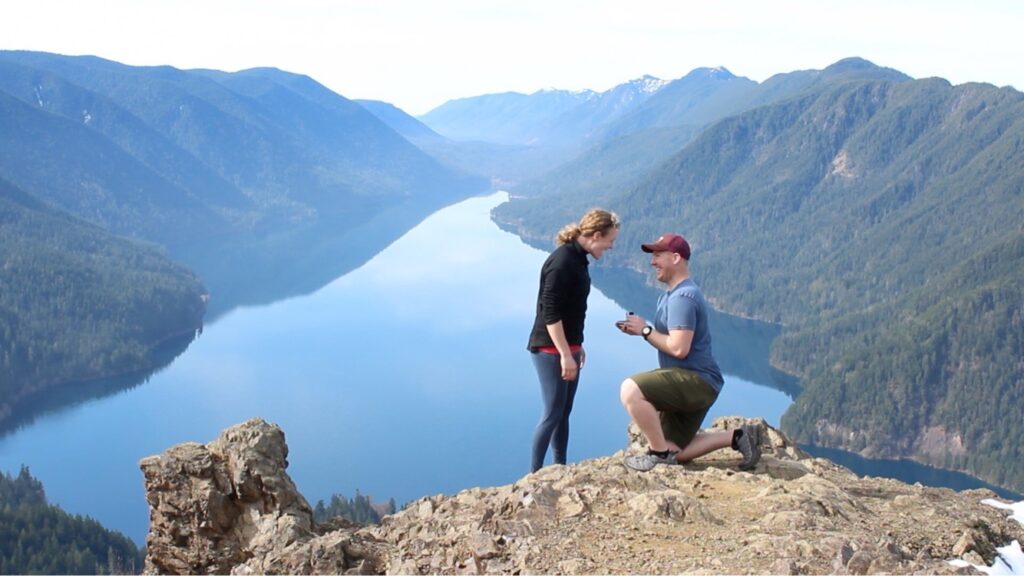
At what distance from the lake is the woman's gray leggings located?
55.6 m

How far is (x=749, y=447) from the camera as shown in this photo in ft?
33.1

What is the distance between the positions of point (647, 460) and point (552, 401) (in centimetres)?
122

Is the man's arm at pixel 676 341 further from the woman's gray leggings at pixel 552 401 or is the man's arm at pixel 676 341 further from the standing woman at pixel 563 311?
the woman's gray leggings at pixel 552 401

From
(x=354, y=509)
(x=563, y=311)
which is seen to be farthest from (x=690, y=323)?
(x=354, y=509)

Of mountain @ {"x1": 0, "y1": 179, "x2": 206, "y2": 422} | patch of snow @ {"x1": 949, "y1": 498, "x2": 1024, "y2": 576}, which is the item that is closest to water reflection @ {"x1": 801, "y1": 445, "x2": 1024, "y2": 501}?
patch of snow @ {"x1": 949, "y1": 498, "x2": 1024, "y2": 576}

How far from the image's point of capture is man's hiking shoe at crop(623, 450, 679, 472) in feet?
31.5

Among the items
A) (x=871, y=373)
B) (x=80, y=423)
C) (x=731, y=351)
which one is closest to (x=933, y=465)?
(x=871, y=373)

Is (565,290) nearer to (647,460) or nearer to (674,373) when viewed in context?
(674,373)

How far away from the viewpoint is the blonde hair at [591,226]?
9.47 meters

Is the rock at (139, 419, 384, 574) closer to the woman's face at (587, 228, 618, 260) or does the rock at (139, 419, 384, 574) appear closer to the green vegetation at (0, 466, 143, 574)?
the woman's face at (587, 228, 618, 260)

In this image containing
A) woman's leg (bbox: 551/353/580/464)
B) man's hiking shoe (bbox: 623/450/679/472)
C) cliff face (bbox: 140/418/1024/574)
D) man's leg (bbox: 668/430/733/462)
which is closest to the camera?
cliff face (bbox: 140/418/1024/574)

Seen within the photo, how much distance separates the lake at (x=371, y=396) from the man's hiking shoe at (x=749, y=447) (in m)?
56.0

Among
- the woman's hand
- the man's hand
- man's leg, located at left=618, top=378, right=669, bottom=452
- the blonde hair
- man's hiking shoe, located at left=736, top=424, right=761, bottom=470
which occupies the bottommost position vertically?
man's hiking shoe, located at left=736, top=424, right=761, bottom=470

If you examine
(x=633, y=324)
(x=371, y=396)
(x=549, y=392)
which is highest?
(x=371, y=396)
